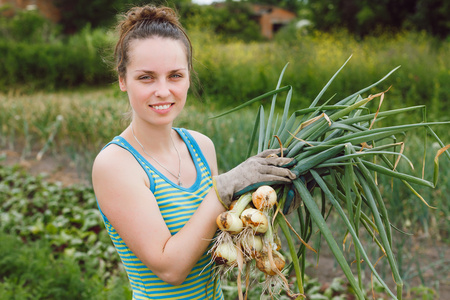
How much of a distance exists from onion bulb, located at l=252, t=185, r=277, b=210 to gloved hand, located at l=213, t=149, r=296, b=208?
0.03m

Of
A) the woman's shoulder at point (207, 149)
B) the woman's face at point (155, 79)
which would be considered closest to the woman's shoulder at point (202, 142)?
the woman's shoulder at point (207, 149)

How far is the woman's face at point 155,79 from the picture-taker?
48.8 inches

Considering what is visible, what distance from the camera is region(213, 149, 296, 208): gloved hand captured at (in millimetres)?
1171

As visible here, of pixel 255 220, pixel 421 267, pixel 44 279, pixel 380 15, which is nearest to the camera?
Answer: pixel 255 220

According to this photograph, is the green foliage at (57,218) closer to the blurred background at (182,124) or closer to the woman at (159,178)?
the blurred background at (182,124)

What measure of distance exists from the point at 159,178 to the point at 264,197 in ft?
1.09

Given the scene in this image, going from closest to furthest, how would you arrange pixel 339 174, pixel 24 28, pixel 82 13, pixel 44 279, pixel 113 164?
1. pixel 113 164
2. pixel 339 174
3. pixel 44 279
4. pixel 24 28
5. pixel 82 13

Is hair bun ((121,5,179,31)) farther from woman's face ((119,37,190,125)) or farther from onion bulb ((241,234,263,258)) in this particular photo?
onion bulb ((241,234,263,258))

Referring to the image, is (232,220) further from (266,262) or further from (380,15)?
(380,15)

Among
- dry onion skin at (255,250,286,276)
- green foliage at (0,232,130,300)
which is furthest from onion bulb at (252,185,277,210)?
green foliage at (0,232,130,300)

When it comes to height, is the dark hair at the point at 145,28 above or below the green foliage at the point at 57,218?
above

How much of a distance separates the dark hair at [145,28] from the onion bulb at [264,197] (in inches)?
20.3

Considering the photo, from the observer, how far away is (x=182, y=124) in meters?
4.23

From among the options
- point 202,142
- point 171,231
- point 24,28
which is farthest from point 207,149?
point 24,28
